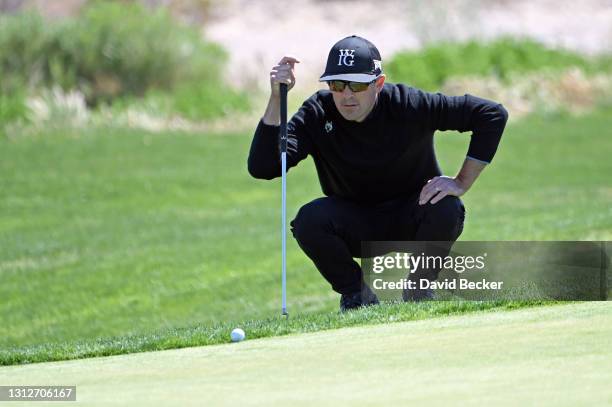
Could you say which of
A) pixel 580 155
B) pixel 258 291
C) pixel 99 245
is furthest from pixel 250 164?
pixel 580 155

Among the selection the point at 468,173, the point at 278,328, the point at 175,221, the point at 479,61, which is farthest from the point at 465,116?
the point at 479,61

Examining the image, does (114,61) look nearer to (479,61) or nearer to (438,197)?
(479,61)

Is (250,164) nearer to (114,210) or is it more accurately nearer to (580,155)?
(114,210)

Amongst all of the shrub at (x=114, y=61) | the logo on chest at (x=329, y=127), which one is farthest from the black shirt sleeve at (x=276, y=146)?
the shrub at (x=114, y=61)

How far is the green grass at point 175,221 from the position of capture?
41.1 feet

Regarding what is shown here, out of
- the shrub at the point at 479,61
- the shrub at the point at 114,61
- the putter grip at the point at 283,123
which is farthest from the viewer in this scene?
the shrub at the point at 479,61

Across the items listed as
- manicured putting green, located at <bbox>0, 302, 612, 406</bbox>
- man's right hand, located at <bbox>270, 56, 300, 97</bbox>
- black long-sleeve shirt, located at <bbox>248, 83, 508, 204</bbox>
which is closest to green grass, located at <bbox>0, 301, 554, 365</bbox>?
manicured putting green, located at <bbox>0, 302, 612, 406</bbox>

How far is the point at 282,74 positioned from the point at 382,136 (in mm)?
666

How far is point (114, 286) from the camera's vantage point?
45.0 ft

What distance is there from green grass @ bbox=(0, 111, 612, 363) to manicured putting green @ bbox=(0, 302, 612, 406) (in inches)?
41.7

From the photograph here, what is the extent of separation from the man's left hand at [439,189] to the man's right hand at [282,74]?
98cm

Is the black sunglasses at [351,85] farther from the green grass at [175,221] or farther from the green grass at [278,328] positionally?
the green grass at [175,221]

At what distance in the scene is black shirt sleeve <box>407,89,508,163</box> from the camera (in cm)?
767

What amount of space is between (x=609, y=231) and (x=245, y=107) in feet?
47.0
